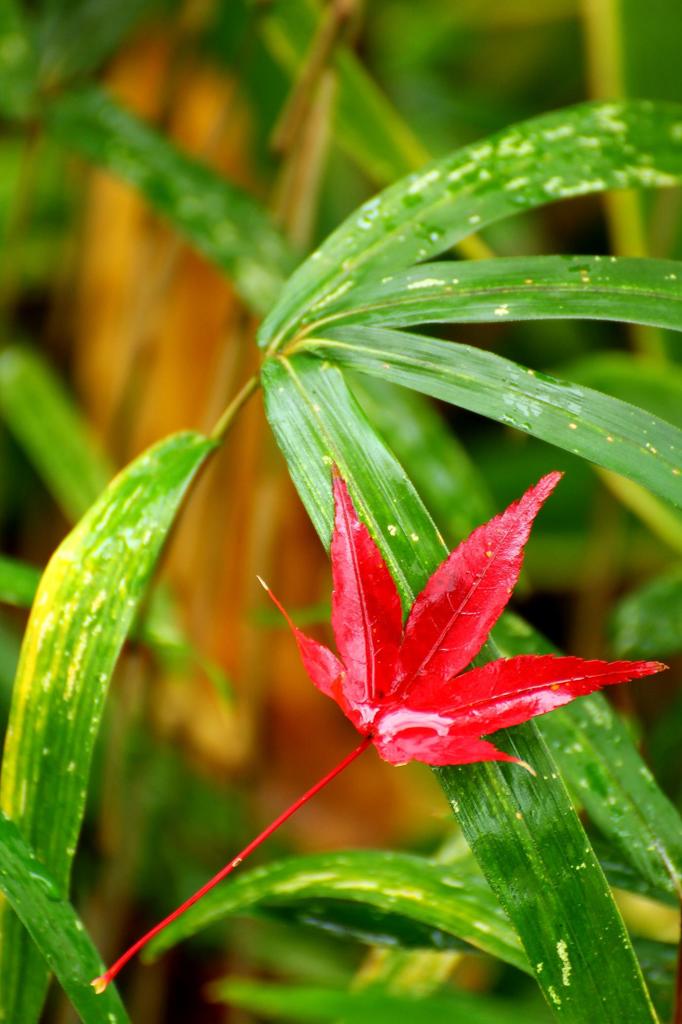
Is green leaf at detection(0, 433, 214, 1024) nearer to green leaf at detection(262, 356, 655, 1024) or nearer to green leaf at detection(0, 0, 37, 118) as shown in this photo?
green leaf at detection(262, 356, 655, 1024)

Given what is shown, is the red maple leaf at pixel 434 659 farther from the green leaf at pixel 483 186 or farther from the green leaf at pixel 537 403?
the green leaf at pixel 483 186

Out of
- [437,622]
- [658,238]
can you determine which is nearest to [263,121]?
[658,238]

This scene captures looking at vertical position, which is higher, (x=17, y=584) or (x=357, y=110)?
(x=357, y=110)

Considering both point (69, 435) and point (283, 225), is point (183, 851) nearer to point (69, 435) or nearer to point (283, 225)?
point (69, 435)

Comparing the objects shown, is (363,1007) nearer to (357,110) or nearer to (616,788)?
(616,788)

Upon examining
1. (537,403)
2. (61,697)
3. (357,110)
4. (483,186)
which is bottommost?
(61,697)

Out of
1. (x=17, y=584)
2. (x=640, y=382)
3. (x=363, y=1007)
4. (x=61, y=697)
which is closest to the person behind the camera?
(x=363, y=1007)

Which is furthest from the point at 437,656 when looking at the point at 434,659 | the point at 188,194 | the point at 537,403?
the point at 188,194
